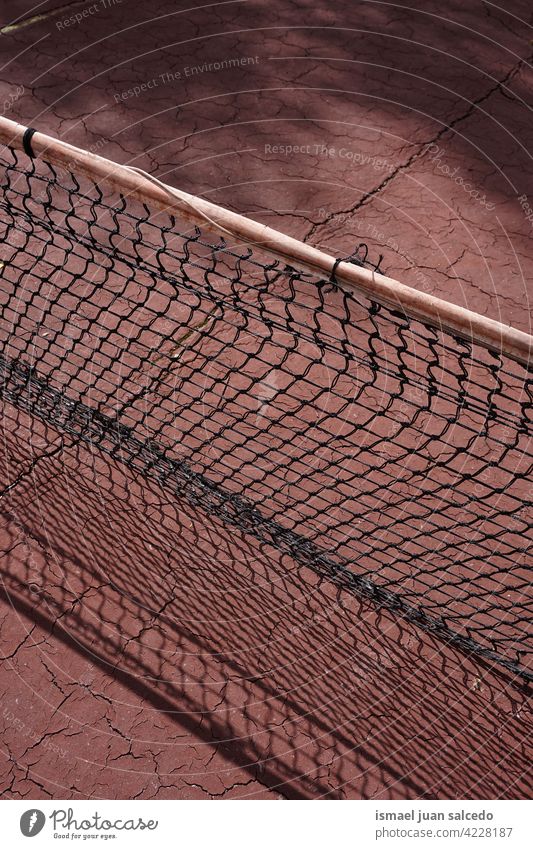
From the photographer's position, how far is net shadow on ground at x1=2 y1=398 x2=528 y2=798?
3.07 m

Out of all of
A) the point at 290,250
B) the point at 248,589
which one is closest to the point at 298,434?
the point at 248,589

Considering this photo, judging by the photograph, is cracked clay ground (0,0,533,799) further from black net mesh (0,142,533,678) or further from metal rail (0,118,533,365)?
metal rail (0,118,533,365)

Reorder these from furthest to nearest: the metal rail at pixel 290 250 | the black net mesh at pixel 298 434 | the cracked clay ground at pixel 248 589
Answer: the black net mesh at pixel 298 434
the cracked clay ground at pixel 248 589
the metal rail at pixel 290 250

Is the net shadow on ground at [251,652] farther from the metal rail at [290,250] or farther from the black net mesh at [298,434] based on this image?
the metal rail at [290,250]

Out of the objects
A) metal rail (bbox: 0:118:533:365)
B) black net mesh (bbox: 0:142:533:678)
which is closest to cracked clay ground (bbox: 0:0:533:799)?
black net mesh (bbox: 0:142:533:678)

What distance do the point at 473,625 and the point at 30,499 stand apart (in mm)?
2104

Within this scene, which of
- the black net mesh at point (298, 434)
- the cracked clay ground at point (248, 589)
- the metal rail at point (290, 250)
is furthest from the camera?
the black net mesh at point (298, 434)

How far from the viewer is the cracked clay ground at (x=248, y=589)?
10.0ft

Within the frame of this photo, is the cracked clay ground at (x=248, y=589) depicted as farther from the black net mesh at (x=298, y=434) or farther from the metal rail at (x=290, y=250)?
A: the metal rail at (x=290, y=250)

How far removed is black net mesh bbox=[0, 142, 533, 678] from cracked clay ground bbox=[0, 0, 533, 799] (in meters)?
0.14

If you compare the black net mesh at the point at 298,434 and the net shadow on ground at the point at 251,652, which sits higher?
Result: the black net mesh at the point at 298,434

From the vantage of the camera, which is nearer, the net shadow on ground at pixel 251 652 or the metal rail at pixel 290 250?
the metal rail at pixel 290 250

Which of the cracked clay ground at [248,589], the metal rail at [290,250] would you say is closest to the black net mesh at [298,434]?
the cracked clay ground at [248,589]

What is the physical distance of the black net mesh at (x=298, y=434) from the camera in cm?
342
